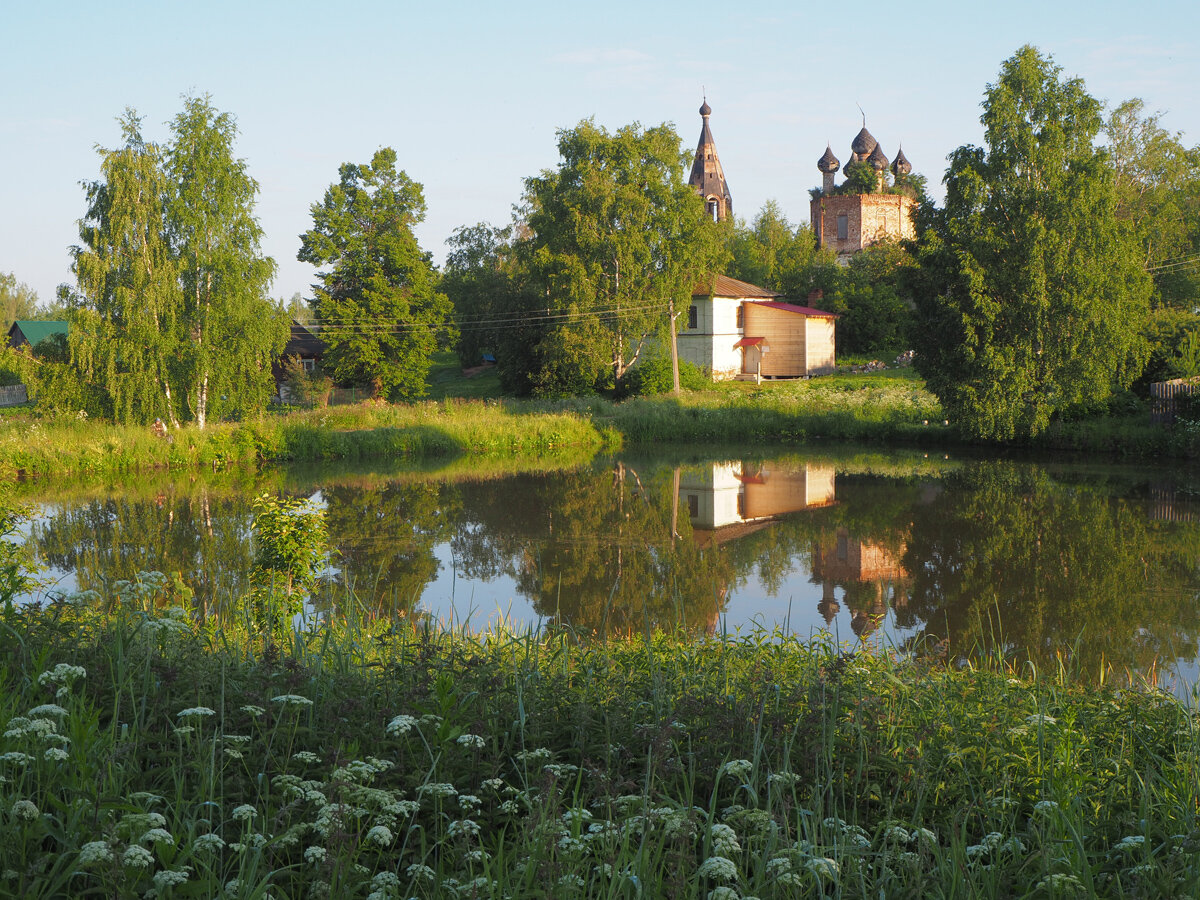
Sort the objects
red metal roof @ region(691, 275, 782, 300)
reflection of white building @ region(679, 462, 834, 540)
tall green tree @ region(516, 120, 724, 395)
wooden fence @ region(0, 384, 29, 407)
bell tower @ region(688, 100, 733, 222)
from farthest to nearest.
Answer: bell tower @ region(688, 100, 733, 222)
red metal roof @ region(691, 275, 782, 300)
wooden fence @ region(0, 384, 29, 407)
tall green tree @ region(516, 120, 724, 395)
reflection of white building @ region(679, 462, 834, 540)

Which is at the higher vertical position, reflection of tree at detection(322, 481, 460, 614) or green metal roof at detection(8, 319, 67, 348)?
green metal roof at detection(8, 319, 67, 348)

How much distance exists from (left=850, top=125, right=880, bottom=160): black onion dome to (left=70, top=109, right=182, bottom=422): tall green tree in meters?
68.8

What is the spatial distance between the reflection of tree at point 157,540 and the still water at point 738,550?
7cm

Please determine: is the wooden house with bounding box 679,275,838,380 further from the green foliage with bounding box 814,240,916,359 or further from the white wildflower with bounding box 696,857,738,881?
the white wildflower with bounding box 696,857,738,881

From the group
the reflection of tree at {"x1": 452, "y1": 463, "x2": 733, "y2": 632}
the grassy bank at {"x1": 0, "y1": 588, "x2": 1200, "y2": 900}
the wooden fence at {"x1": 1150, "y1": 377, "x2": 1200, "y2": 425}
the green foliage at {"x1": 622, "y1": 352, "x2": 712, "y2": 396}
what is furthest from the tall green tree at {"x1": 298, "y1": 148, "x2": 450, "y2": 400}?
the grassy bank at {"x1": 0, "y1": 588, "x2": 1200, "y2": 900}

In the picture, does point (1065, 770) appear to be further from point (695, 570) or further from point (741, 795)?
point (695, 570)

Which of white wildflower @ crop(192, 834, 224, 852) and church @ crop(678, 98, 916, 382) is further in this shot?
church @ crop(678, 98, 916, 382)

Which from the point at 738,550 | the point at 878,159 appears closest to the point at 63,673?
the point at 738,550

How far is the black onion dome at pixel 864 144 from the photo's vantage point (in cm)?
8469

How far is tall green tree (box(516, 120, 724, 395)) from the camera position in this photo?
41.3 meters

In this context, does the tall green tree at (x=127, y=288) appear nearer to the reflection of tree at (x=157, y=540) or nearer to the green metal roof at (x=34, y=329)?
the reflection of tree at (x=157, y=540)

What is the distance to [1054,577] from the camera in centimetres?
1227

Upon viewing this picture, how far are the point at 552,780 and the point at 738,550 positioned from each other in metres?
12.5

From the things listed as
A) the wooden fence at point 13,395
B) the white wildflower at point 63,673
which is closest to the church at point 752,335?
the wooden fence at point 13,395
